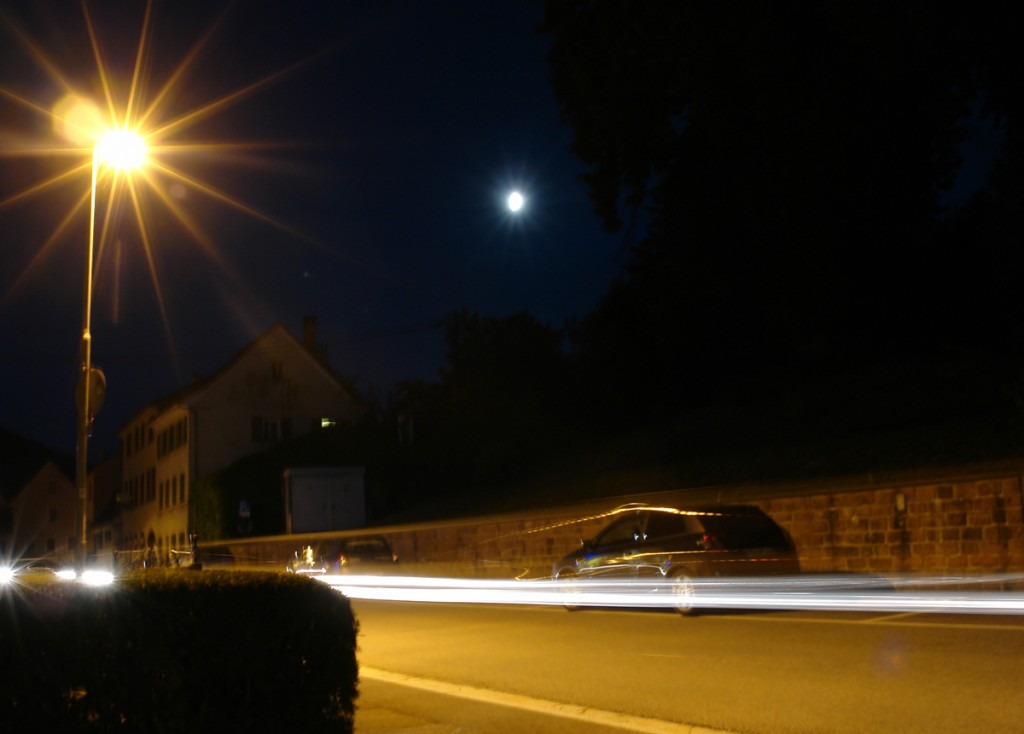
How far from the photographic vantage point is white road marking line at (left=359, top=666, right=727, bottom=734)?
8.19m

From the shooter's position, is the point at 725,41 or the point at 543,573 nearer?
the point at 725,41

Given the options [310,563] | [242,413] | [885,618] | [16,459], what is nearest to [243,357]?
[242,413]

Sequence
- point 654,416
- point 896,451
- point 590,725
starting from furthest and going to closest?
point 654,416 < point 896,451 < point 590,725

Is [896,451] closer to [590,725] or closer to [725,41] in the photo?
[725,41]

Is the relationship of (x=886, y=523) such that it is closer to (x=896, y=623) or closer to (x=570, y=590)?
(x=570, y=590)

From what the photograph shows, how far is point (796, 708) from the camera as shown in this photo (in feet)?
27.7

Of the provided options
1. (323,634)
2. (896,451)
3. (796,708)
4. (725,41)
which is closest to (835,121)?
(725,41)

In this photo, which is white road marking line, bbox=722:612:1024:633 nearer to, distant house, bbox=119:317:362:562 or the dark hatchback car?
the dark hatchback car

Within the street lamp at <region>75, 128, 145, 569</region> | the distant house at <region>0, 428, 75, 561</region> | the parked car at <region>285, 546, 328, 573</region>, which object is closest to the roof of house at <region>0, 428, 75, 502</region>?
the distant house at <region>0, 428, 75, 561</region>

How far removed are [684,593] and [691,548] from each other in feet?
2.57

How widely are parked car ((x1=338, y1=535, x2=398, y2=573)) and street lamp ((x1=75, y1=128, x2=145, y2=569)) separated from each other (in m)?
11.6

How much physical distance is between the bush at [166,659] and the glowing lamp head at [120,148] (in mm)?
12296

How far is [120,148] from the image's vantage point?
1725 cm

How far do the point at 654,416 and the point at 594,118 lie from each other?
22076 millimetres
